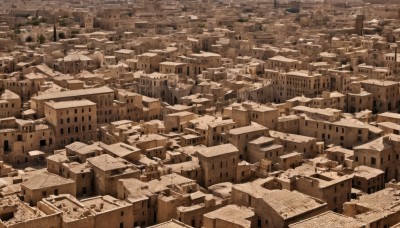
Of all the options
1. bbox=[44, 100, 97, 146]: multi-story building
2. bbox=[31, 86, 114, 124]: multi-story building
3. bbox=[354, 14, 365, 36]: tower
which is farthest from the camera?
bbox=[354, 14, 365, 36]: tower

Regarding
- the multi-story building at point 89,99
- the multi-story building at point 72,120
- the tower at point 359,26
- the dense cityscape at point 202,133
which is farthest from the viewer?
the tower at point 359,26

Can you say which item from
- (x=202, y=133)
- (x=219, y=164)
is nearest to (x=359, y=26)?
(x=202, y=133)

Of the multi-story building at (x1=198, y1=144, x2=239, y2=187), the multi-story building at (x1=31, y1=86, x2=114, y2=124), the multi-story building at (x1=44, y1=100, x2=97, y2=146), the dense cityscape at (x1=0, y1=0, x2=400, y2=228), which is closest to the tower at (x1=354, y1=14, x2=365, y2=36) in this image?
the dense cityscape at (x1=0, y1=0, x2=400, y2=228)

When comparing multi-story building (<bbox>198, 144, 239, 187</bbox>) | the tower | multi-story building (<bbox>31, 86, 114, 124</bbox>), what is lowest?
multi-story building (<bbox>198, 144, 239, 187</bbox>)

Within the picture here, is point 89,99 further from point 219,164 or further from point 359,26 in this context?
point 359,26

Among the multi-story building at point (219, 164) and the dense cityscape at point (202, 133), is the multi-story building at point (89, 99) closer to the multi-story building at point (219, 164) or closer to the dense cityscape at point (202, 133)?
the dense cityscape at point (202, 133)

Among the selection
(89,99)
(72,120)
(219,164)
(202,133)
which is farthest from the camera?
(89,99)

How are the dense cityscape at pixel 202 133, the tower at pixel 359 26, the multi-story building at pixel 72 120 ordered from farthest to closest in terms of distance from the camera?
the tower at pixel 359 26 → the multi-story building at pixel 72 120 → the dense cityscape at pixel 202 133

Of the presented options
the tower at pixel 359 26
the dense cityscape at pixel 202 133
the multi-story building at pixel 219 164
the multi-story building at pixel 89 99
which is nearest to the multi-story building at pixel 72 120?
the dense cityscape at pixel 202 133

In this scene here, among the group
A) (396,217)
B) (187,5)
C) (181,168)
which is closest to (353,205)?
(396,217)

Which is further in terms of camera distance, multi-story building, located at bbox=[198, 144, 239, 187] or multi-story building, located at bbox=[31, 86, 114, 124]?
multi-story building, located at bbox=[31, 86, 114, 124]

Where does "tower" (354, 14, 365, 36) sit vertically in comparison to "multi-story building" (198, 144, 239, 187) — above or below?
above

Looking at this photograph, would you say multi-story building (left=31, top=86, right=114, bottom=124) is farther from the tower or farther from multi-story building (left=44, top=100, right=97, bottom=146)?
the tower
